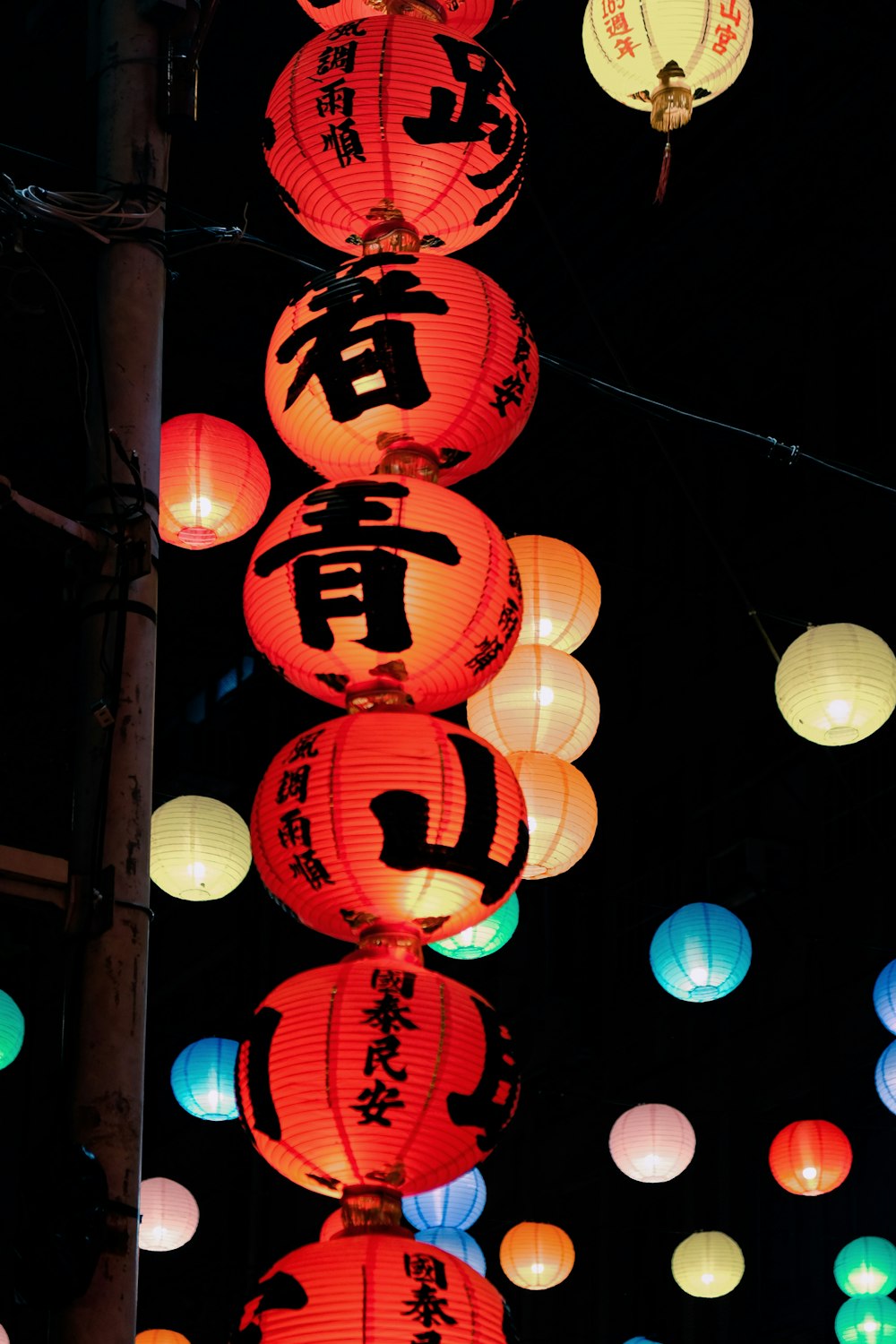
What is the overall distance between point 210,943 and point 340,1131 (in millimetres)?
17381

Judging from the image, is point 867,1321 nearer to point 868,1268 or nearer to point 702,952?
point 868,1268

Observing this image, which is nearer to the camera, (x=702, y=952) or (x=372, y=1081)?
(x=372, y=1081)

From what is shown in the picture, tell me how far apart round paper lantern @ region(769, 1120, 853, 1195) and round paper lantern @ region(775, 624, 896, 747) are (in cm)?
330

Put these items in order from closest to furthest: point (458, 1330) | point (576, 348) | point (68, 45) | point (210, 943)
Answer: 1. point (458, 1330)
2. point (68, 45)
3. point (576, 348)
4. point (210, 943)

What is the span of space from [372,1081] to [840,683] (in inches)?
235

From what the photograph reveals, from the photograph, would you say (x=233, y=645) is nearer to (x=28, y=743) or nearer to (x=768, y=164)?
(x=768, y=164)

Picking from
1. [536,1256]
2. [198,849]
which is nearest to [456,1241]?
[536,1256]

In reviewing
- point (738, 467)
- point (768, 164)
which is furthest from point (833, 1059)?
point (768, 164)

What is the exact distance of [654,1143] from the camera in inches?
482

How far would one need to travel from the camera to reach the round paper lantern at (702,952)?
1139 cm

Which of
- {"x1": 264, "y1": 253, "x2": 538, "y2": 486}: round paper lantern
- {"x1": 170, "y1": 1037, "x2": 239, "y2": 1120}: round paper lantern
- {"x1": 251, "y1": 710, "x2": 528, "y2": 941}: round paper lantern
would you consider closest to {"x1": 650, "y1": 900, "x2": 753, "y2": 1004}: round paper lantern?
{"x1": 170, "y1": 1037, "x2": 239, "y2": 1120}: round paper lantern

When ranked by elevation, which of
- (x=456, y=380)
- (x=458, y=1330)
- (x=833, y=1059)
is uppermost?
(x=833, y=1059)

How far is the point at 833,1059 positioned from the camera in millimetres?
13625

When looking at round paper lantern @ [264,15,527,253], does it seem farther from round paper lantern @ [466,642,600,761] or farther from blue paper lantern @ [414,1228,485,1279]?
blue paper lantern @ [414,1228,485,1279]
